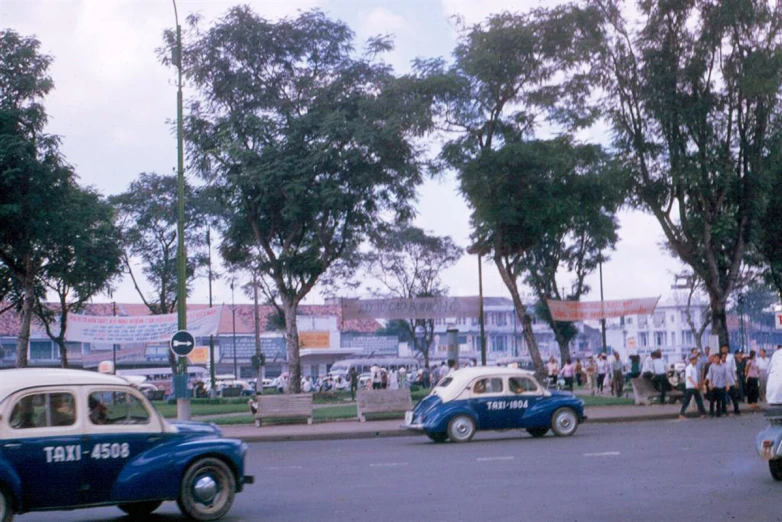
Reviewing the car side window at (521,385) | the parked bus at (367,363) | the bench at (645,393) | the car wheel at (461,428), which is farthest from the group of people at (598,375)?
the parked bus at (367,363)

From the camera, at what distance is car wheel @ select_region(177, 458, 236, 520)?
11070 millimetres

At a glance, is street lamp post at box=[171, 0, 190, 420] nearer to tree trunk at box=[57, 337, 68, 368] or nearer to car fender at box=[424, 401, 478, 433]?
car fender at box=[424, 401, 478, 433]

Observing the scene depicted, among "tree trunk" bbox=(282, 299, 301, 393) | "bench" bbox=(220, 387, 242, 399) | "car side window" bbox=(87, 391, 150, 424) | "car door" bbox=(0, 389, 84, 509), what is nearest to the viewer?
"car door" bbox=(0, 389, 84, 509)

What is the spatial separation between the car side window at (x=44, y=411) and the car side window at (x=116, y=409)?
231mm

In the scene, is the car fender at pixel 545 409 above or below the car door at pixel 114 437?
below

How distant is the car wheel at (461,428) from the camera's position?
21.5m

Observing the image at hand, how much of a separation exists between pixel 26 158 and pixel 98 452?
22064 millimetres

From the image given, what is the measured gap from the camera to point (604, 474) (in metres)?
14.6

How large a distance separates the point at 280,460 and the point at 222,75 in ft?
60.1

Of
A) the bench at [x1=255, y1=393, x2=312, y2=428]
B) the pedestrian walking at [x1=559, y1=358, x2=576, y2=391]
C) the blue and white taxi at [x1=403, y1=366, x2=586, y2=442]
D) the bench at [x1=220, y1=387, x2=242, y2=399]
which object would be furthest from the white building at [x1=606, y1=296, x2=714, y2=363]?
the blue and white taxi at [x1=403, y1=366, x2=586, y2=442]

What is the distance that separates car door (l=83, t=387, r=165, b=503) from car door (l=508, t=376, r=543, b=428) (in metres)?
11.9

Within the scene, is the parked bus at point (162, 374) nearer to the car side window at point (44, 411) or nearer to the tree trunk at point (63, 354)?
the tree trunk at point (63, 354)

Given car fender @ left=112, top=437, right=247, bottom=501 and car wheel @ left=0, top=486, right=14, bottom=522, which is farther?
car fender @ left=112, top=437, right=247, bottom=501

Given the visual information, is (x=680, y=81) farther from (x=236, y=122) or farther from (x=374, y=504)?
(x=374, y=504)
